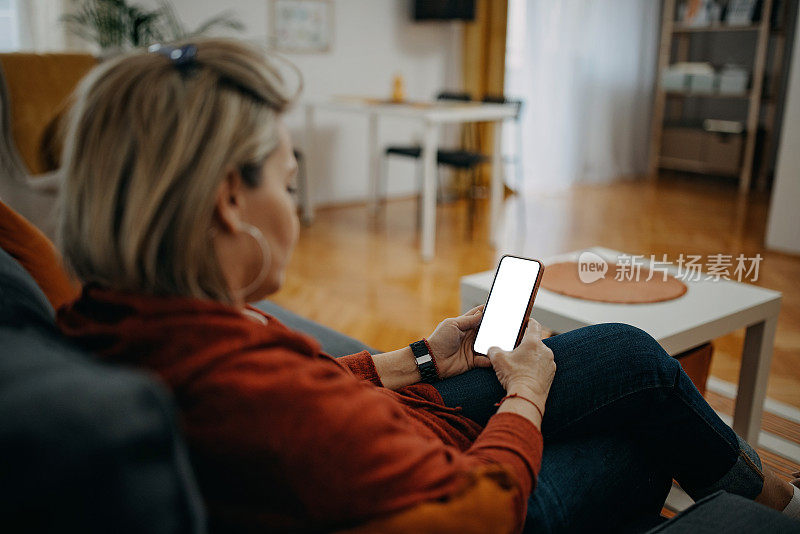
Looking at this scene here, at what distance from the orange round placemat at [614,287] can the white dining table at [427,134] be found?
5.74ft

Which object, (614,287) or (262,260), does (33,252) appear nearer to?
(262,260)

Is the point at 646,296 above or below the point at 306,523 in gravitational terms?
below

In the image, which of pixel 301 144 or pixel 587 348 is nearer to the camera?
pixel 587 348

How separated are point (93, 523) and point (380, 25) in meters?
5.11

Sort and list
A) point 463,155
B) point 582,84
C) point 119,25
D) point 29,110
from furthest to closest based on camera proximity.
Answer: point 582,84
point 463,155
point 119,25
point 29,110

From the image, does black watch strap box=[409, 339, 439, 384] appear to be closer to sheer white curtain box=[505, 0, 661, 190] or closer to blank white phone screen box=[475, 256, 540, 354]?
blank white phone screen box=[475, 256, 540, 354]

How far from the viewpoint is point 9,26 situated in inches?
149

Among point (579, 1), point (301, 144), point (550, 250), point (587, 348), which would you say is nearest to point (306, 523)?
point (587, 348)

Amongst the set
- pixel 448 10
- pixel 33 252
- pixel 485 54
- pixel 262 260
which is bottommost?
pixel 33 252

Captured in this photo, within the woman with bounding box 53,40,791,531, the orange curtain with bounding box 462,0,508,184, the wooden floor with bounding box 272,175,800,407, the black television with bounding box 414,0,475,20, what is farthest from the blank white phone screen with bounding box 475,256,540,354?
the orange curtain with bounding box 462,0,508,184

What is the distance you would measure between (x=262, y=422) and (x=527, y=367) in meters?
0.49

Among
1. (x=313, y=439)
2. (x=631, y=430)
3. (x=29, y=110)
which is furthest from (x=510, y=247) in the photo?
(x=313, y=439)

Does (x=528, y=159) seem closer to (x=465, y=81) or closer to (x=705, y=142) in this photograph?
(x=465, y=81)

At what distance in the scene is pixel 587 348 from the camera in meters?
1.07
